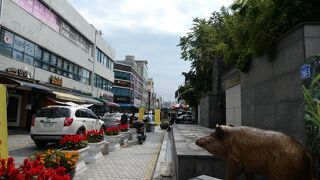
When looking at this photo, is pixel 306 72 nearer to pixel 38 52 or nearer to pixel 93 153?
pixel 93 153

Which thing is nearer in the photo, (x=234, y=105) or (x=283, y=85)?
(x=283, y=85)

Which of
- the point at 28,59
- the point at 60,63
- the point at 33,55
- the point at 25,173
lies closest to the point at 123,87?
the point at 60,63

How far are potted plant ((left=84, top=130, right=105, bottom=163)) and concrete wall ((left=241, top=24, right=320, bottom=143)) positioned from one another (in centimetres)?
500

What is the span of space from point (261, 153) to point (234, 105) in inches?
519

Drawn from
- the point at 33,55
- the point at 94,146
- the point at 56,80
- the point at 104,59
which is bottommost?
the point at 94,146

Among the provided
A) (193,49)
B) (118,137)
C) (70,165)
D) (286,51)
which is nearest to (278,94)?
(286,51)

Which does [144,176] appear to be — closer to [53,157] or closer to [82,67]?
[53,157]

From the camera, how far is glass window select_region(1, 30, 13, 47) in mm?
20484

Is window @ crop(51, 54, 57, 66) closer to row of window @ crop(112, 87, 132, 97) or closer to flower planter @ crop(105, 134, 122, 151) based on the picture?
flower planter @ crop(105, 134, 122, 151)

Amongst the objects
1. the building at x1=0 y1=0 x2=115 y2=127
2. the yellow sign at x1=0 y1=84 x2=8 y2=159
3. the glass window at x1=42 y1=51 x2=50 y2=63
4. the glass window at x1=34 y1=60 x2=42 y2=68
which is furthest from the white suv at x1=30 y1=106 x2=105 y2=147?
the glass window at x1=42 y1=51 x2=50 y2=63

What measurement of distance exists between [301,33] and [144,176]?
5.02 meters

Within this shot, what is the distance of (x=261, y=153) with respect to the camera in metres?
4.05

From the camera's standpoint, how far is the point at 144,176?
8500 mm

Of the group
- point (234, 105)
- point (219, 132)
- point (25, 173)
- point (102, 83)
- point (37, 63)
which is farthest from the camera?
point (102, 83)
